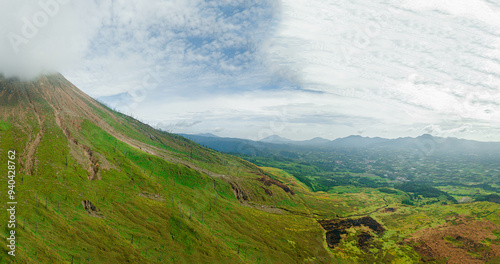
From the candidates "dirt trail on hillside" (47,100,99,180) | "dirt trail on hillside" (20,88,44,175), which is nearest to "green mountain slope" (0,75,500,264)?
"dirt trail on hillside" (20,88,44,175)

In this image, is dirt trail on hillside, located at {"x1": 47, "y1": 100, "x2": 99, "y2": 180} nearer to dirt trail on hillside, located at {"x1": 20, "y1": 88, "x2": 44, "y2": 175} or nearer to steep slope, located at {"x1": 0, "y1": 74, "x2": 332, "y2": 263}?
steep slope, located at {"x1": 0, "y1": 74, "x2": 332, "y2": 263}

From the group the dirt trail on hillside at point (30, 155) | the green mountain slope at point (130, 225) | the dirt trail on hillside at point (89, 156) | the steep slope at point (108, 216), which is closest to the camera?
the steep slope at point (108, 216)

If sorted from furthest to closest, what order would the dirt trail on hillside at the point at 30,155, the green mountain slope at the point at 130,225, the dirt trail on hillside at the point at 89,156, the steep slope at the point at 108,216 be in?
the dirt trail on hillside at the point at 89,156 → the dirt trail on hillside at the point at 30,155 → the green mountain slope at the point at 130,225 → the steep slope at the point at 108,216

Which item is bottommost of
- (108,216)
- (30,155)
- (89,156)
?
(108,216)

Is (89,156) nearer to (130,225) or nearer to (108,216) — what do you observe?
(108,216)

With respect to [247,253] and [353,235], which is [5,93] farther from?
[353,235]

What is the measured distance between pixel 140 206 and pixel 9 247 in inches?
2731

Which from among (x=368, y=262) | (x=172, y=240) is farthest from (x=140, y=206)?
(x=368, y=262)

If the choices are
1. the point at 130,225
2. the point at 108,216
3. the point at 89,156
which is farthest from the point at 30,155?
the point at 130,225

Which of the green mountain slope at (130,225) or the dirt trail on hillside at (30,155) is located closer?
the green mountain slope at (130,225)

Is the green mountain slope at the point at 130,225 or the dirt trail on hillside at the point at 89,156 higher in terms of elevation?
the dirt trail on hillside at the point at 89,156

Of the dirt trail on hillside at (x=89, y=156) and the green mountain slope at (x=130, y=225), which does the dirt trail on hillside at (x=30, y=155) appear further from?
the dirt trail on hillside at (x=89, y=156)

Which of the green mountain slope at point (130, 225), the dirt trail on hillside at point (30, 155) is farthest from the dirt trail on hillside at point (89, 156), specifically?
the dirt trail on hillside at point (30, 155)

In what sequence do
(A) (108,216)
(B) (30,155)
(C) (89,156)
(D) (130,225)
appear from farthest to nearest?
1. (C) (89,156)
2. (B) (30,155)
3. (D) (130,225)
4. (A) (108,216)
